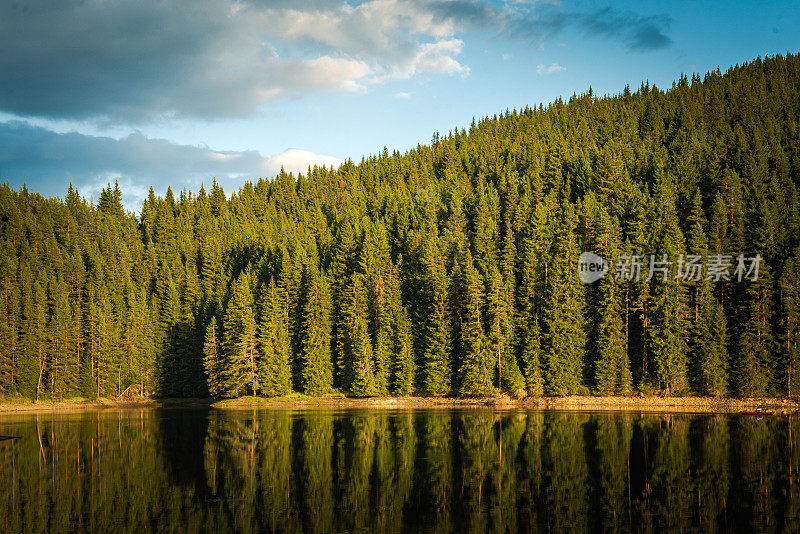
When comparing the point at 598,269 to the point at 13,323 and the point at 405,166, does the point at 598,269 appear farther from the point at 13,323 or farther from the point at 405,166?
the point at 405,166

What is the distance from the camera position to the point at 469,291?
93.2 meters

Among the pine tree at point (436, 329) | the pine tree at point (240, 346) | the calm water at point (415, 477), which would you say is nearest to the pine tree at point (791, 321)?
the calm water at point (415, 477)

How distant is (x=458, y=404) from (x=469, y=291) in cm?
1675

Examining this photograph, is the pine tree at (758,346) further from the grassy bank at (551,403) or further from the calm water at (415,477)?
the calm water at (415,477)

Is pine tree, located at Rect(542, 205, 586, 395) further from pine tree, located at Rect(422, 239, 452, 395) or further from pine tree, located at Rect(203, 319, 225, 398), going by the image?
pine tree, located at Rect(203, 319, 225, 398)

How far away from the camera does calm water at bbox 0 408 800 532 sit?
93.4 ft

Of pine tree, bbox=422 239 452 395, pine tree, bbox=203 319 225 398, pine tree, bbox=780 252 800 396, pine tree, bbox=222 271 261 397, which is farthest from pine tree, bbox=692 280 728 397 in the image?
pine tree, bbox=203 319 225 398

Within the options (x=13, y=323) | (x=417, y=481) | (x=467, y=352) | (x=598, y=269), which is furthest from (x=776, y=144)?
(x=13, y=323)

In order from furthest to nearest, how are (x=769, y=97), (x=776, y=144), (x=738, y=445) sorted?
(x=769, y=97) → (x=776, y=144) → (x=738, y=445)

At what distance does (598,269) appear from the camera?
90.7 metres

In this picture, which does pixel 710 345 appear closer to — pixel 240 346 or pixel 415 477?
pixel 415 477

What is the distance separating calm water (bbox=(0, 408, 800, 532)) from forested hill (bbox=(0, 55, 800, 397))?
22369 millimetres

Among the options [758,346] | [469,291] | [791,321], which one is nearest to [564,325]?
[469,291]

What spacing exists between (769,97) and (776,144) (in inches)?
1648
